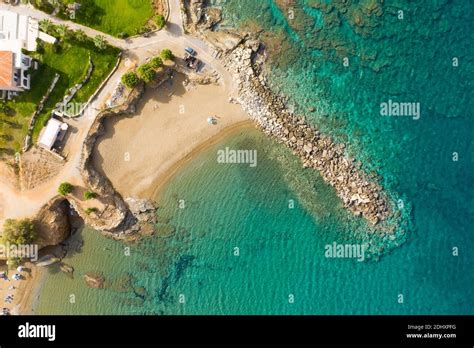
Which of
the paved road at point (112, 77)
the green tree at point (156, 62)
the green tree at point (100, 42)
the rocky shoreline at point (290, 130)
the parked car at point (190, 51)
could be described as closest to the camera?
the green tree at point (156, 62)

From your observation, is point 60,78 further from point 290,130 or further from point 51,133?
point 290,130

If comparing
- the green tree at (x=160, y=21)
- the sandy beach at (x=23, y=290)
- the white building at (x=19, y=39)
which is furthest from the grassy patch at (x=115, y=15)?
the sandy beach at (x=23, y=290)

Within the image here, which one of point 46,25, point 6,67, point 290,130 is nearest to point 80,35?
point 46,25

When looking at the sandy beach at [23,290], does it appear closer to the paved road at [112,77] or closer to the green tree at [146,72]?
the paved road at [112,77]

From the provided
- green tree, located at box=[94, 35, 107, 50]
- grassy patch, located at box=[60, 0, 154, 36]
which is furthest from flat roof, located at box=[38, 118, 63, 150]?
grassy patch, located at box=[60, 0, 154, 36]

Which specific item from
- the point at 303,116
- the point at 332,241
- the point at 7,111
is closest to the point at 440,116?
the point at 303,116
